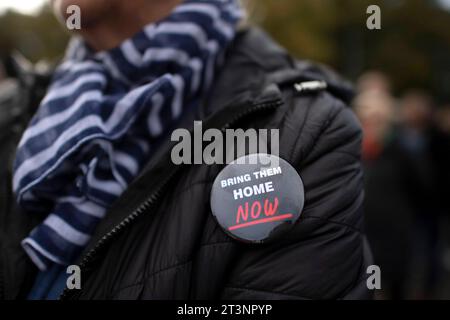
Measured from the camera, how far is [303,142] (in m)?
1.35

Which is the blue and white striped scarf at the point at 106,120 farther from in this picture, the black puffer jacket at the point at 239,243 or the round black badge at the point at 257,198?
the round black badge at the point at 257,198

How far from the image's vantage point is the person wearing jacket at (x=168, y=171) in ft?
4.14

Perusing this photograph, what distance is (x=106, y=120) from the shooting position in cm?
147

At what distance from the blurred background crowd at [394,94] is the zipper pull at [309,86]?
47cm

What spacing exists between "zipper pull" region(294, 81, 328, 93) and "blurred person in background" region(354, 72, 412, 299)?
95.0 inches

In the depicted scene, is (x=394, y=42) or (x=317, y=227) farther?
(x=394, y=42)

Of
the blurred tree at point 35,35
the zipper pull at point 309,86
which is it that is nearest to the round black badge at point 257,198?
the zipper pull at point 309,86

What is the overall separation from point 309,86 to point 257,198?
41cm

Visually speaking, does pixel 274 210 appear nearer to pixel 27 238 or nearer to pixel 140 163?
pixel 140 163

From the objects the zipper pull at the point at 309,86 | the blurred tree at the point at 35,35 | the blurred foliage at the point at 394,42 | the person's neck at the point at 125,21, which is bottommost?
the zipper pull at the point at 309,86

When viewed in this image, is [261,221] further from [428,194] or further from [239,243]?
[428,194]

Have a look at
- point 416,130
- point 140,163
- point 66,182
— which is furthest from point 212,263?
point 416,130

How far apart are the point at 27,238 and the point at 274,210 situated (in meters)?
0.68

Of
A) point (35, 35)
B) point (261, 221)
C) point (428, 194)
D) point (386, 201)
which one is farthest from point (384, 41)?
point (261, 221)
